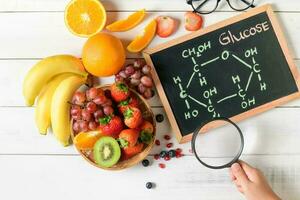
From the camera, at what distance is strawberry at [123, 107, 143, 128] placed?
A: 42.0 inches

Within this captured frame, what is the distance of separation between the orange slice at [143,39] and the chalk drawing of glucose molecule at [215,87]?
12 cm

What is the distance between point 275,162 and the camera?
121 cm

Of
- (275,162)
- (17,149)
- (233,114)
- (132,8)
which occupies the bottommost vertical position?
(275,162)

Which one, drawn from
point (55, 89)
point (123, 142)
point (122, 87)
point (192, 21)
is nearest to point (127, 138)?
point (123, 142)

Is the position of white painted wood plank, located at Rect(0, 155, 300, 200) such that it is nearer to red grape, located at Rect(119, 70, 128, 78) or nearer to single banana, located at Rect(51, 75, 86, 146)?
single banana, located at Rect(51, 75, 86, 146)

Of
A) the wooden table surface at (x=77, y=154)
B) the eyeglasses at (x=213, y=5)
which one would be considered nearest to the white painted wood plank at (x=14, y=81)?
the wooden table surface at (x=77, y=154)

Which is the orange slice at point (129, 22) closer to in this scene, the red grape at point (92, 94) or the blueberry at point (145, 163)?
the red grape at point (92, 94)

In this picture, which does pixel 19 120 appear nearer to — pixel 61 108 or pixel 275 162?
pixel 61 108

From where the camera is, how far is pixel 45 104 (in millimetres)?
1134

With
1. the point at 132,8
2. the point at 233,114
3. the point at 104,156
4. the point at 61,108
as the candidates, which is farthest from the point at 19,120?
the point at 233,114

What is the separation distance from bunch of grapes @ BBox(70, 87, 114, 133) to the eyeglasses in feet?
1.13

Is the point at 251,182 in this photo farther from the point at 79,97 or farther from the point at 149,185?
the point at 79,97

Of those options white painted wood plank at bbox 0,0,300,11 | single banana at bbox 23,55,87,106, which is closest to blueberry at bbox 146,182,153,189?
single banana at bbox 23,55,87,106

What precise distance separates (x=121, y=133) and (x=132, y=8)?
338 millimetres
